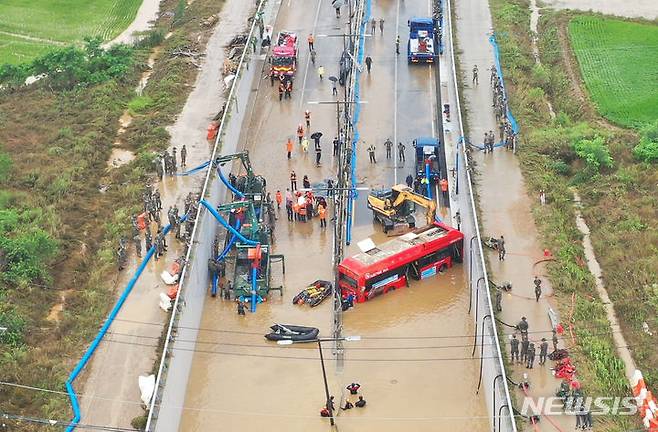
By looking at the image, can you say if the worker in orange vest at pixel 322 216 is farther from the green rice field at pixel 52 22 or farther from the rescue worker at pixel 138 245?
the green rice field at pixel 52 22


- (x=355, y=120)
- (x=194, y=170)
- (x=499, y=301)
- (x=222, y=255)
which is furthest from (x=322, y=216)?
(x=355, y=120)

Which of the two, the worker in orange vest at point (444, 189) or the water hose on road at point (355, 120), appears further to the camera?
the worker in orange vest at point (444, 189)

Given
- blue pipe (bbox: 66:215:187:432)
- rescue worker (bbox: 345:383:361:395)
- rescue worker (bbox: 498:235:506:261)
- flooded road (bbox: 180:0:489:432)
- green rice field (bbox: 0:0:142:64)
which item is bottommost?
green rice field (bbox: 0:0:142:64)

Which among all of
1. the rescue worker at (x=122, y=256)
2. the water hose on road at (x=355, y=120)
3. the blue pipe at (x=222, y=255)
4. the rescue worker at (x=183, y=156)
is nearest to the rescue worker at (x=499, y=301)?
the water hose on road at (x=355, y=120)

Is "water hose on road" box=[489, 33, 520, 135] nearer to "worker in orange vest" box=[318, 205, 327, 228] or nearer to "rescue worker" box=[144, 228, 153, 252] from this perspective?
"worker in orange vest" box=[318, 205, 327, 228]

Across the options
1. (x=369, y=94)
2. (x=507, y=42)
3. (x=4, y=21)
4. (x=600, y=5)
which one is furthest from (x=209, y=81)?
(x=600, y=5)

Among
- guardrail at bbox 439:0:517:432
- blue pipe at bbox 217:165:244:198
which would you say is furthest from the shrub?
blue pipe at bbox 217:165:244:198

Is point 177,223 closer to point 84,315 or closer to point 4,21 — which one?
point 84,315
